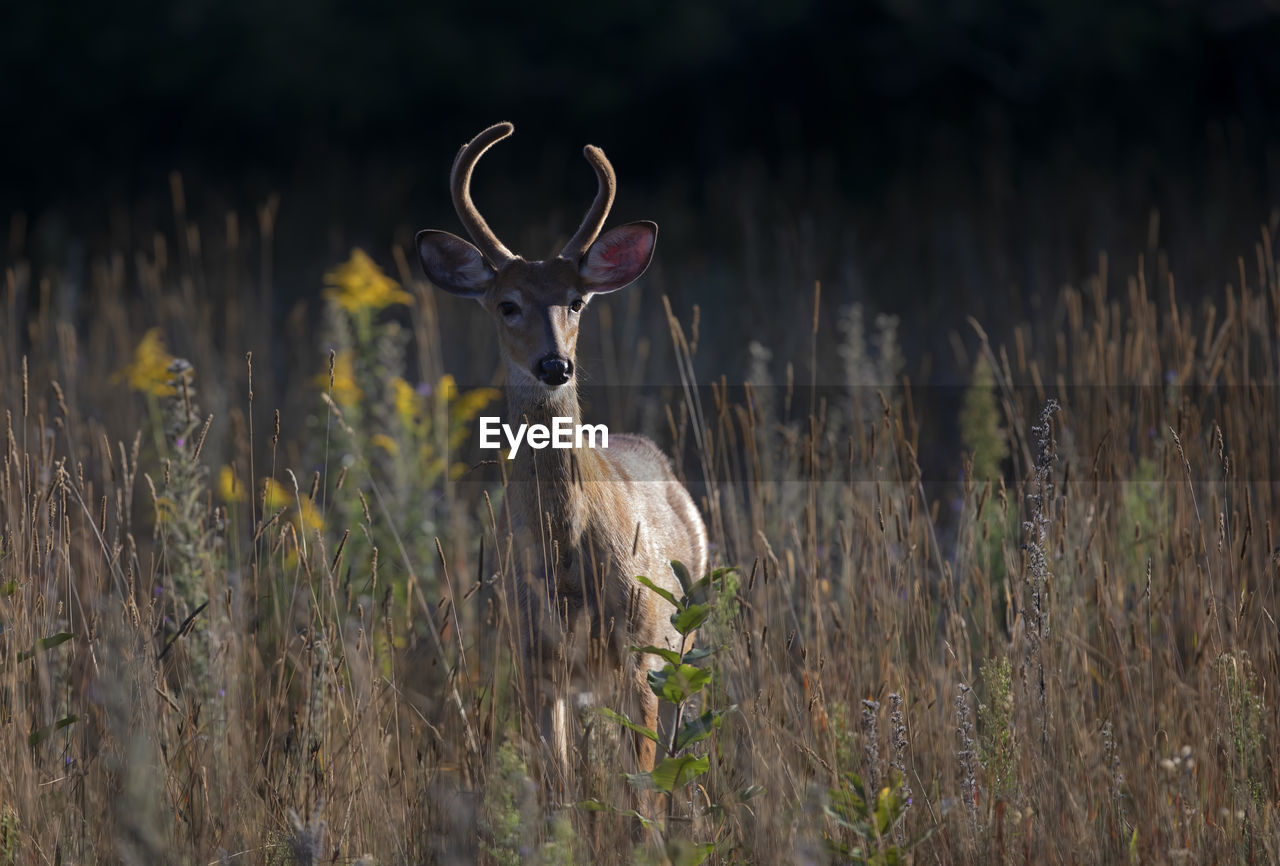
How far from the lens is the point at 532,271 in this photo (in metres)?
4.17

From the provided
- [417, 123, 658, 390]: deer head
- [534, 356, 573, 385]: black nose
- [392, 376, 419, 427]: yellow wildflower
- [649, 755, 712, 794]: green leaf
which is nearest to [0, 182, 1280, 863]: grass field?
[649, 755, 712, 794]: green leaf

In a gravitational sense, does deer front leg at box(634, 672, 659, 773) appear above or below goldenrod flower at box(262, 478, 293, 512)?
below

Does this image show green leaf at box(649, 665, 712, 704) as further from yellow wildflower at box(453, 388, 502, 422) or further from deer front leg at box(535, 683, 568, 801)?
yellow wildflower at box(453, 388, 502, 422)

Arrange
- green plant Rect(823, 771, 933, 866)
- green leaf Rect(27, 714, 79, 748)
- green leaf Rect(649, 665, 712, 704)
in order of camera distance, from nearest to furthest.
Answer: green plant Rect(823, 771, 933, 866) → green leaf Rect(649, 665, 712, 704) → green leaf Rect(27, 714, 79, 748)

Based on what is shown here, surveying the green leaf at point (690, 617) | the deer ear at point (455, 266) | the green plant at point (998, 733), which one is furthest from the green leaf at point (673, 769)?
the deer ear at point (455, 266)

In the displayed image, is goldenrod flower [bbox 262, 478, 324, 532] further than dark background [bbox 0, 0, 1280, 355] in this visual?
No

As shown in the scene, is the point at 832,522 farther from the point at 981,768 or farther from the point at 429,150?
the point at 429,150

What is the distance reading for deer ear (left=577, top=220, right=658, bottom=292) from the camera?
4184mm

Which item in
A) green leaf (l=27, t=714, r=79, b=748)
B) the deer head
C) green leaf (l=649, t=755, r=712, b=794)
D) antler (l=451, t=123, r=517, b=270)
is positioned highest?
antler (l=451, t=123, r=517, b=270)

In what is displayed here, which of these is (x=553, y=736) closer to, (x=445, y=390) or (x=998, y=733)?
(x=998, y=733)

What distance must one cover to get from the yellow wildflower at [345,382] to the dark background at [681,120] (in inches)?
179

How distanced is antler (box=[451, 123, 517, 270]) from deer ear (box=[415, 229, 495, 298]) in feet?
0.12

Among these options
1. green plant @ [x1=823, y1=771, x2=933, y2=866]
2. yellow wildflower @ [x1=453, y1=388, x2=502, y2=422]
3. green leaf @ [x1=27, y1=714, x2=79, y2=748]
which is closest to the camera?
green plant @ [x1=823, y1=771, x2=933, y2=866]

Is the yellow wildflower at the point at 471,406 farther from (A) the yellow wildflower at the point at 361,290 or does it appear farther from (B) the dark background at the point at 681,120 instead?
(B) the dark background at the point at 681,120
